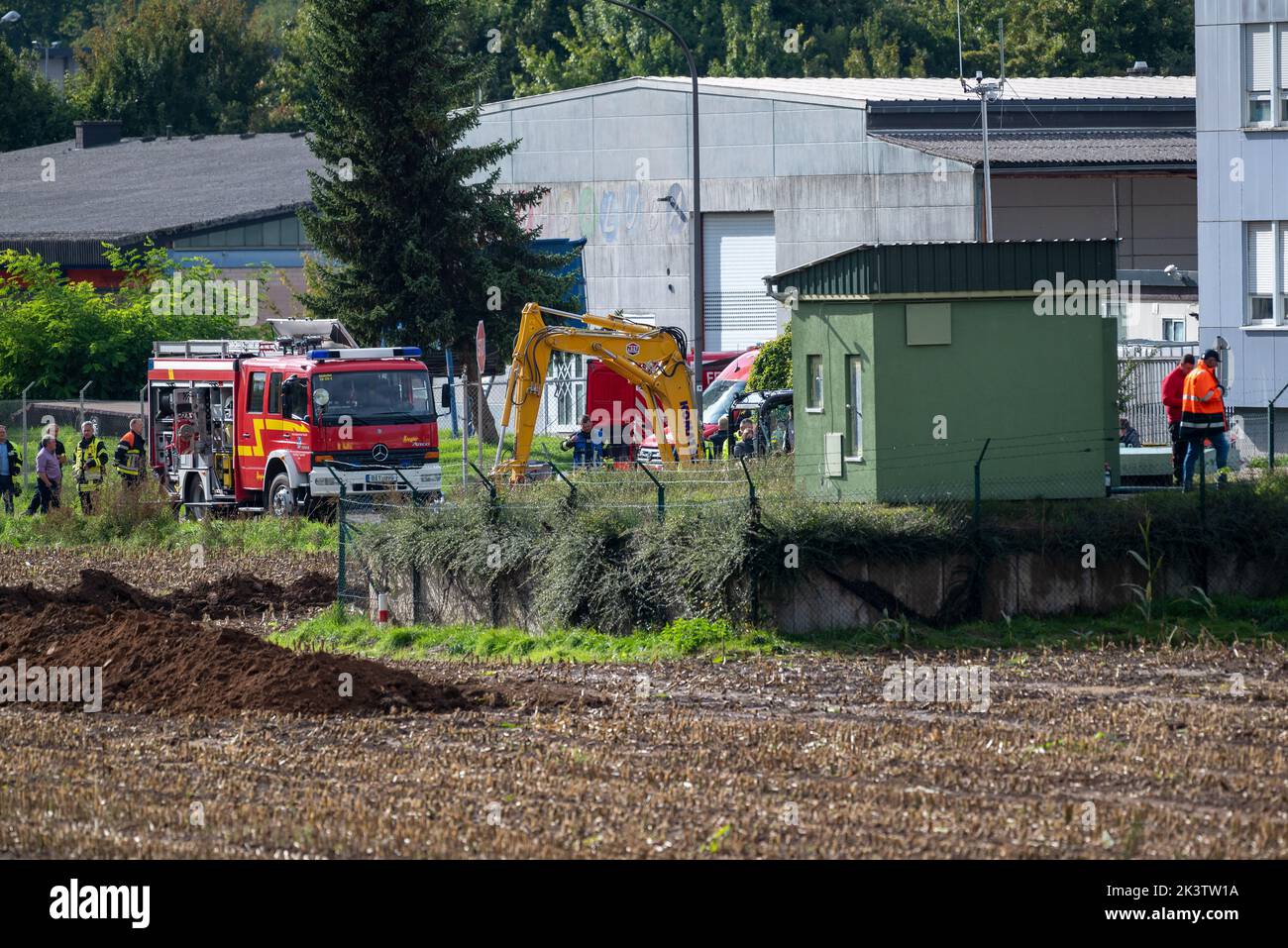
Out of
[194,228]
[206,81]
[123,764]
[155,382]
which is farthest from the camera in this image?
[206,81]

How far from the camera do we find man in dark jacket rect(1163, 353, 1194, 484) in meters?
23.0

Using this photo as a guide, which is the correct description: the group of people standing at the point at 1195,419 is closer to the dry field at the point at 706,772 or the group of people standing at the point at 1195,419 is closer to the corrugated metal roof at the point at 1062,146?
the dry field at the point at 706,772

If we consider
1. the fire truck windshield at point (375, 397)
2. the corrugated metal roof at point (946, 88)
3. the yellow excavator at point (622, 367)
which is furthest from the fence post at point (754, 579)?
the corrugated metal roof at point (946, 88)

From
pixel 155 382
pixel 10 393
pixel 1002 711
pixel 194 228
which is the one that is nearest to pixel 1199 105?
pixel 155 382

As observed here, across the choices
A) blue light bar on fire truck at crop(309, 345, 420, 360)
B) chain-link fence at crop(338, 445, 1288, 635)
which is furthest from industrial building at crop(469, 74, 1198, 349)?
chain-link fence at crop(338, 445, 1288, 635)

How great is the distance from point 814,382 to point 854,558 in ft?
12.0

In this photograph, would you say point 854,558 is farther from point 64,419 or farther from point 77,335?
point 77,335

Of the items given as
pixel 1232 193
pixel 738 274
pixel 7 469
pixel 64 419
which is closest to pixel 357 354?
pixel 7 469

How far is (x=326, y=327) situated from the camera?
33844 millimetres

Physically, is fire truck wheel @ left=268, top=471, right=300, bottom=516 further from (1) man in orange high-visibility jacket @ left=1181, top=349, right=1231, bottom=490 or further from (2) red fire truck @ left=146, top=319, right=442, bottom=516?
(1) man in orange high-visibility jacket @ left=1181, top=349, right=1231, bottom=490

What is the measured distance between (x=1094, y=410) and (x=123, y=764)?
36.5ft

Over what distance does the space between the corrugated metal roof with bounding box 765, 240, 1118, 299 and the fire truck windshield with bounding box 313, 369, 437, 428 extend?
10.4m

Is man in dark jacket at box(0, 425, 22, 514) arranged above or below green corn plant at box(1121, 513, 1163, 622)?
above
